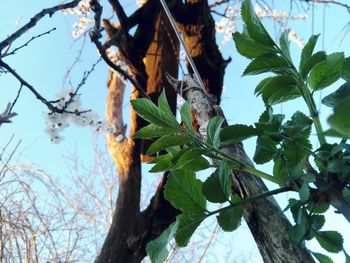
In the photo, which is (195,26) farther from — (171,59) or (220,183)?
(220,183)

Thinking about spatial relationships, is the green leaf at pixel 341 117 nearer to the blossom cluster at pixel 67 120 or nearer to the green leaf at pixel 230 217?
the green leaf at pixel 230 217

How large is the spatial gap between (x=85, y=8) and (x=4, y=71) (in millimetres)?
1236

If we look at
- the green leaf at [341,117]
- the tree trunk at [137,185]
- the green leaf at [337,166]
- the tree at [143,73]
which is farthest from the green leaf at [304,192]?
the tree trunk at [137,185]

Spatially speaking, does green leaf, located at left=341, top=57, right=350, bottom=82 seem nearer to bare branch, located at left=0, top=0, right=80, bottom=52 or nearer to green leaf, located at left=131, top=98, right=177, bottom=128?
green leaf, located at left=131, top=98, right=177, bottom=128

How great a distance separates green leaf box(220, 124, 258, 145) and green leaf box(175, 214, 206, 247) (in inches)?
2.3

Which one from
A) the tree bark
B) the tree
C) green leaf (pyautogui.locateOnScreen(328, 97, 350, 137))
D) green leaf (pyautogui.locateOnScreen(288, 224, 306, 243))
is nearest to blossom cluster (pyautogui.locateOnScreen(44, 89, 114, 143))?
the tree

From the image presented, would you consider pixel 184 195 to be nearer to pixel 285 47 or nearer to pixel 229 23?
pixel 285 47

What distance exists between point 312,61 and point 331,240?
12cm

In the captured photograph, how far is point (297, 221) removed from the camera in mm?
257

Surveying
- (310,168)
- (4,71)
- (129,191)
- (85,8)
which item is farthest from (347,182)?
(85,8)

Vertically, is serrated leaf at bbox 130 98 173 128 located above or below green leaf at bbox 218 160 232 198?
above

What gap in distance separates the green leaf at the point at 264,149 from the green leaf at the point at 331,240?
64 millimetres

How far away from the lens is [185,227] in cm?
27

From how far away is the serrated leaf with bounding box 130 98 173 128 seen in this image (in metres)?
0.26
